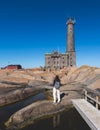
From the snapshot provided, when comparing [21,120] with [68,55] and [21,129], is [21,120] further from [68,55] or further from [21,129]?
[68,55]

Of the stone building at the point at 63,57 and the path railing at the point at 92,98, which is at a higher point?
the stone building at the point at 63,57

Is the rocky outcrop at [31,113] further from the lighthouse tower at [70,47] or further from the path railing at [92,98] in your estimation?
the lighthouse tower at [70,47]

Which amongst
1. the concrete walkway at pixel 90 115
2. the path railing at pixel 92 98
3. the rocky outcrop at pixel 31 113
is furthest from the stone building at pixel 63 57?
the concrete walkway at pixel 90 115

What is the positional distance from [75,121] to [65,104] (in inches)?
130

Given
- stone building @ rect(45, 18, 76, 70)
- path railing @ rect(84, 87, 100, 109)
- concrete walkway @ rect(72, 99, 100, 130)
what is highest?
stone building @ rect(45, 18, 76, 70)

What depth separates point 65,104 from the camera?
1967 cm

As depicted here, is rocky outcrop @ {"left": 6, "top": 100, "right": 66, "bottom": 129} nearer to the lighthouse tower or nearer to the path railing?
the path railing

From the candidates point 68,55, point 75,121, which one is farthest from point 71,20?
point 75,121

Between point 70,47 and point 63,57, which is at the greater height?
point 70,47

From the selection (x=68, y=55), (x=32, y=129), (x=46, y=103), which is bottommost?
(x=32, y=129)

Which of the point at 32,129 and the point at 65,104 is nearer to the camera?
the point at 32,129

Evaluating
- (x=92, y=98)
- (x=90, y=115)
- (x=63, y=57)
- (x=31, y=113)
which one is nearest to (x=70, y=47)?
(x=63, y=57)

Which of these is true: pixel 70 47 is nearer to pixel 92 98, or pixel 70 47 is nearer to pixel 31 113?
pixel 92 98

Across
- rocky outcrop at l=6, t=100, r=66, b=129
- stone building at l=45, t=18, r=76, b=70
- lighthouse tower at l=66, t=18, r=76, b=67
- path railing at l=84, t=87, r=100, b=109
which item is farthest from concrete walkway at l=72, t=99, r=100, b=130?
lighthouse tower at l=66, t=18, r=76, b=67
